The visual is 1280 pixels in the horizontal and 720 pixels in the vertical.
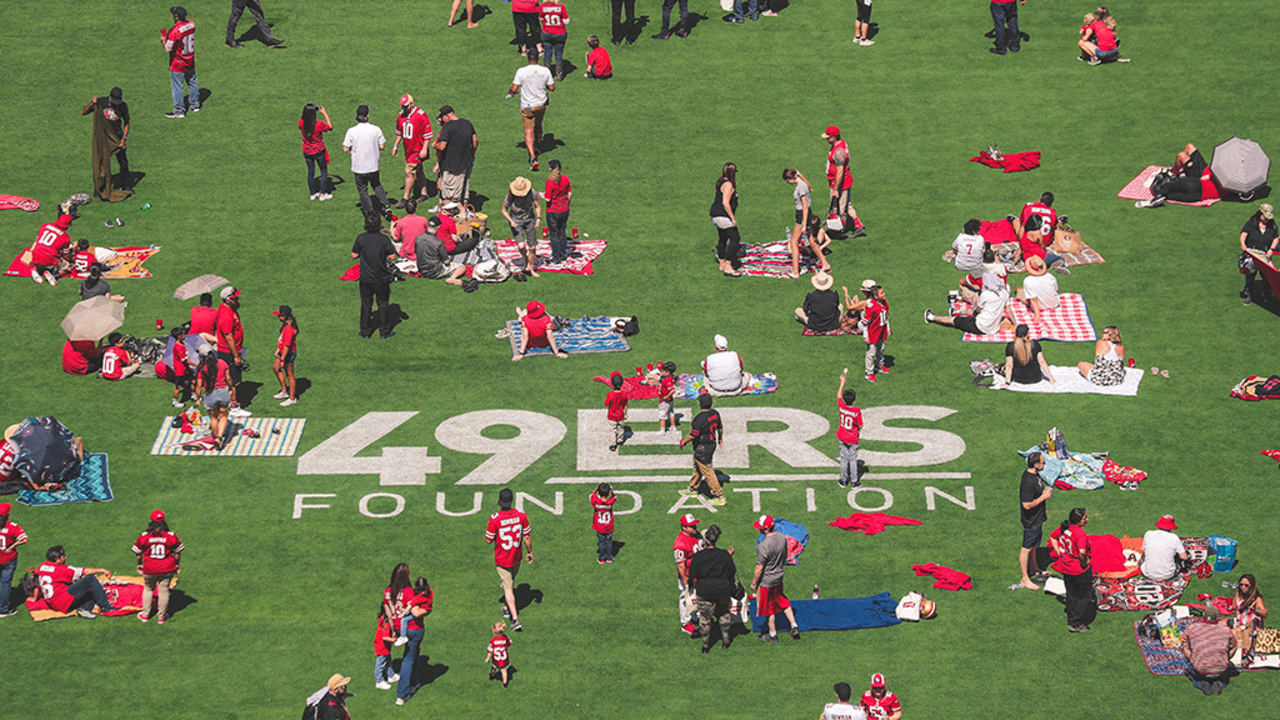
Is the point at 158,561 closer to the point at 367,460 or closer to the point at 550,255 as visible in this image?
the point at 367,460

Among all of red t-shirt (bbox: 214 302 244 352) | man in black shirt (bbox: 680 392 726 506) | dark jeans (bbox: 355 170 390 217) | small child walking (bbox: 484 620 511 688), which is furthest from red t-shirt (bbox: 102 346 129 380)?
man in black shirt (bbox: 680 392 726 506)

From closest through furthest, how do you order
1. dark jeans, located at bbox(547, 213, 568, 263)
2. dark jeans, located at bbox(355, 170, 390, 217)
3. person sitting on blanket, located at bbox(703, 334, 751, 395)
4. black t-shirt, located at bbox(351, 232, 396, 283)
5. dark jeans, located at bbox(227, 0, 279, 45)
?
1. person sitting on blanket, located at bbox(703, 334, 751, 395)
2. black t-shirt, located at bbox(351, 232, 396, 283)
3. dark jeans, located at bbox(547, 213, 568, 263)
4. dark jeans, located at bbox(355, 170, 390, 217)
5. dark jeans, located at bbox(227, 0, 279, 45)

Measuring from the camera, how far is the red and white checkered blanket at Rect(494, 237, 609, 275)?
112 ft

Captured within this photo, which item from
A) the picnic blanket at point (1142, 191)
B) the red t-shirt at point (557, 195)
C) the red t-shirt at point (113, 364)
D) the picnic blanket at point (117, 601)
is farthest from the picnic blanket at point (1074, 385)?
the red t-shirt at point (113, 364)

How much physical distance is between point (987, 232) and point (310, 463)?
15140 millimetres

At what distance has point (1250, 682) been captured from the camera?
79.3 feet

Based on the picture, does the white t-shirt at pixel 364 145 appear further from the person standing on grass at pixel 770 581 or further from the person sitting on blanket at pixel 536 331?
the person standing on grass at pixel 770 581

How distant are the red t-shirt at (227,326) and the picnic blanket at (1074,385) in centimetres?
1398

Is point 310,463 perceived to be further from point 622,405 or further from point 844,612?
point 844,612

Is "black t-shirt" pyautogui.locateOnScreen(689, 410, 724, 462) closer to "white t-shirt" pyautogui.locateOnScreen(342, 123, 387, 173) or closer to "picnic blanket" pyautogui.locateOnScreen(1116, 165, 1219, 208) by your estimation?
"white t-shirt" pyautogui.locateOnScreen(342, 123, 387, 173)

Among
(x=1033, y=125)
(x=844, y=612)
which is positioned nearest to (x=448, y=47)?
(x=1033, y=125)

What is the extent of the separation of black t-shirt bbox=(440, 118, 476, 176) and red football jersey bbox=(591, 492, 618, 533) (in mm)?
11190

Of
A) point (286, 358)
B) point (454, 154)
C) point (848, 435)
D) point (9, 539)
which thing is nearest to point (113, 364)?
point (286, 358)

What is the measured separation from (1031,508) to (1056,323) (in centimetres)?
753
